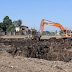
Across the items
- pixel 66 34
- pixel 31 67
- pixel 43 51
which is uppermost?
pixel 66 34

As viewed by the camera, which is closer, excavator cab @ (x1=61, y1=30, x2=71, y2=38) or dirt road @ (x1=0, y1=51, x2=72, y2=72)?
dirt road @ (x1=0, y1=51, x2=72, y2=72)

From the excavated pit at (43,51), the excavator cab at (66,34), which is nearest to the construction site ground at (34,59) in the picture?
the excavated pit at (43,51)

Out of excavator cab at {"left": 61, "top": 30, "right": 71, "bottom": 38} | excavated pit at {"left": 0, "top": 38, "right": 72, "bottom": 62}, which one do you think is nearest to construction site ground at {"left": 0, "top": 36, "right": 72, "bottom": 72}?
excavated pit at {"left": 0, "top": 38, "right": 72, "bottom": 62}

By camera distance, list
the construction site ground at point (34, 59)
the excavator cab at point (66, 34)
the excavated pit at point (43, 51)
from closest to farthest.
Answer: the construction site ground at point (34, 59), the excavated pit at point (43, 51), the excavator cab at point (66, 34)

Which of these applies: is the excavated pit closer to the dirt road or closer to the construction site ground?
the construction site ground

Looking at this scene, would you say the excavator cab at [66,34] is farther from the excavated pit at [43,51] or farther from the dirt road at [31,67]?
the dirt road at [31,67]

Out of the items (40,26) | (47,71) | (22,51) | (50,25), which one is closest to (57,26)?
(50,25)

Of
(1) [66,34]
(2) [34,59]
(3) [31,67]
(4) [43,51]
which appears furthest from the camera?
(1) [66,34]

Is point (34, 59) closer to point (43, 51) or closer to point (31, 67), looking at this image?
point (31, 67)

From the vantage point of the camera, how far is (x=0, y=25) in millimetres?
82125

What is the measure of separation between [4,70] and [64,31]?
859 inches

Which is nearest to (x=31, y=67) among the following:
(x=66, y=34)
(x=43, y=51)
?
(x=43, y=51)

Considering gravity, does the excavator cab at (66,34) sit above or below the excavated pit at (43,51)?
above

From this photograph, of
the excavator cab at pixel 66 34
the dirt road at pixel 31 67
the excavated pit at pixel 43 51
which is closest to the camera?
the dirt road at pixel 31 67
